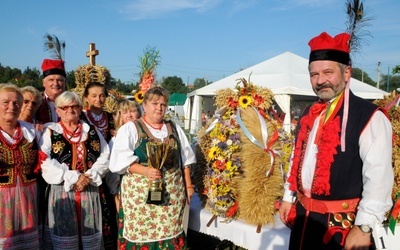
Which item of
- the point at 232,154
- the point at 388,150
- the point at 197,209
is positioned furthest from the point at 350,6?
the point at 197,209

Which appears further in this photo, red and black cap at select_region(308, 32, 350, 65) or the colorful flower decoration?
the colorful flower decoration

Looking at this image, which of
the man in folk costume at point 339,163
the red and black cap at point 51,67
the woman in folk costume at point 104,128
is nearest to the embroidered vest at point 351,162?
the man in folk costume at point 339,163

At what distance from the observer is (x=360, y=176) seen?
2.29m

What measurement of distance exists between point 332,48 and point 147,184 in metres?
2.17

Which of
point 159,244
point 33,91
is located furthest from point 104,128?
point 159,244

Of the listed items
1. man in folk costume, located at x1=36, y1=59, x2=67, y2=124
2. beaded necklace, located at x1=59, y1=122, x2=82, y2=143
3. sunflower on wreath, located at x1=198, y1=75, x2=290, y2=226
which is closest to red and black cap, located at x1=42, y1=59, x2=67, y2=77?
man in folk costume, located at x1=36, y1=59, x2=67, y2=124

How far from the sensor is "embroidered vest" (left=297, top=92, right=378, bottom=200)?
228cm

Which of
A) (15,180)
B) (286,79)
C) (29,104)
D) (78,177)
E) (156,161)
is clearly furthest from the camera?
(286,79)

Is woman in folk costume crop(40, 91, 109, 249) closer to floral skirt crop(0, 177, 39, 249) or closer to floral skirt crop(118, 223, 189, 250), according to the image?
floral skirt crop(0, 177, 39, 249)

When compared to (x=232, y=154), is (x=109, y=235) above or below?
below

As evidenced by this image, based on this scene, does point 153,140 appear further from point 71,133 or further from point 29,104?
point 29,104

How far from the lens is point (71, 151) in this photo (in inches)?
148

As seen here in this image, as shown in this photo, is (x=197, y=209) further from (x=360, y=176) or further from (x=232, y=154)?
(x=360, y=176)

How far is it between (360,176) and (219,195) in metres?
1.77
